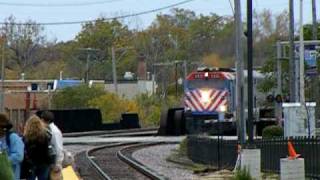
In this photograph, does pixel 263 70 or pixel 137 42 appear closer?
pixel 263 70

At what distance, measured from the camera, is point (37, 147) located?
1120cm

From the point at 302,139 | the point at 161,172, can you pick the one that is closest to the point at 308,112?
the point at 161,172

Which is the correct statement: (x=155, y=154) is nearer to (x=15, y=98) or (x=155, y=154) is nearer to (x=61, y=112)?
(x=61, y=112)

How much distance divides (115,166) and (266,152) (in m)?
7.46

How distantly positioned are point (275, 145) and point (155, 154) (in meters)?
12.8

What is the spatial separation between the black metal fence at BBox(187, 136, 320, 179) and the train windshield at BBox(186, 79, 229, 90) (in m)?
11.1

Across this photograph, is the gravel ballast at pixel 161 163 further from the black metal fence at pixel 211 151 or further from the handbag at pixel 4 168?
the handbag at pixel 4 168

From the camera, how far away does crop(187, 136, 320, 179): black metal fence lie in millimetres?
17203

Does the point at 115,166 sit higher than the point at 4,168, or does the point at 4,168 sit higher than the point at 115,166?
the point at 4,168

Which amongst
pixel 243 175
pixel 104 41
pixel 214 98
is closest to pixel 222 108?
pixel 214 98

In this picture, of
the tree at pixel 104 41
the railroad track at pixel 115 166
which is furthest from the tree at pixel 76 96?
the railroad track at pixel 115 166

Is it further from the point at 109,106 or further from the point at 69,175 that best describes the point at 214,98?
the point at 109,106

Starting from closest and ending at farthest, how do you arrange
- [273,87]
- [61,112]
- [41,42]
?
[273,87] → [61,112] → [41,42]

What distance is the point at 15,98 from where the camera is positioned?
90.4 meters
